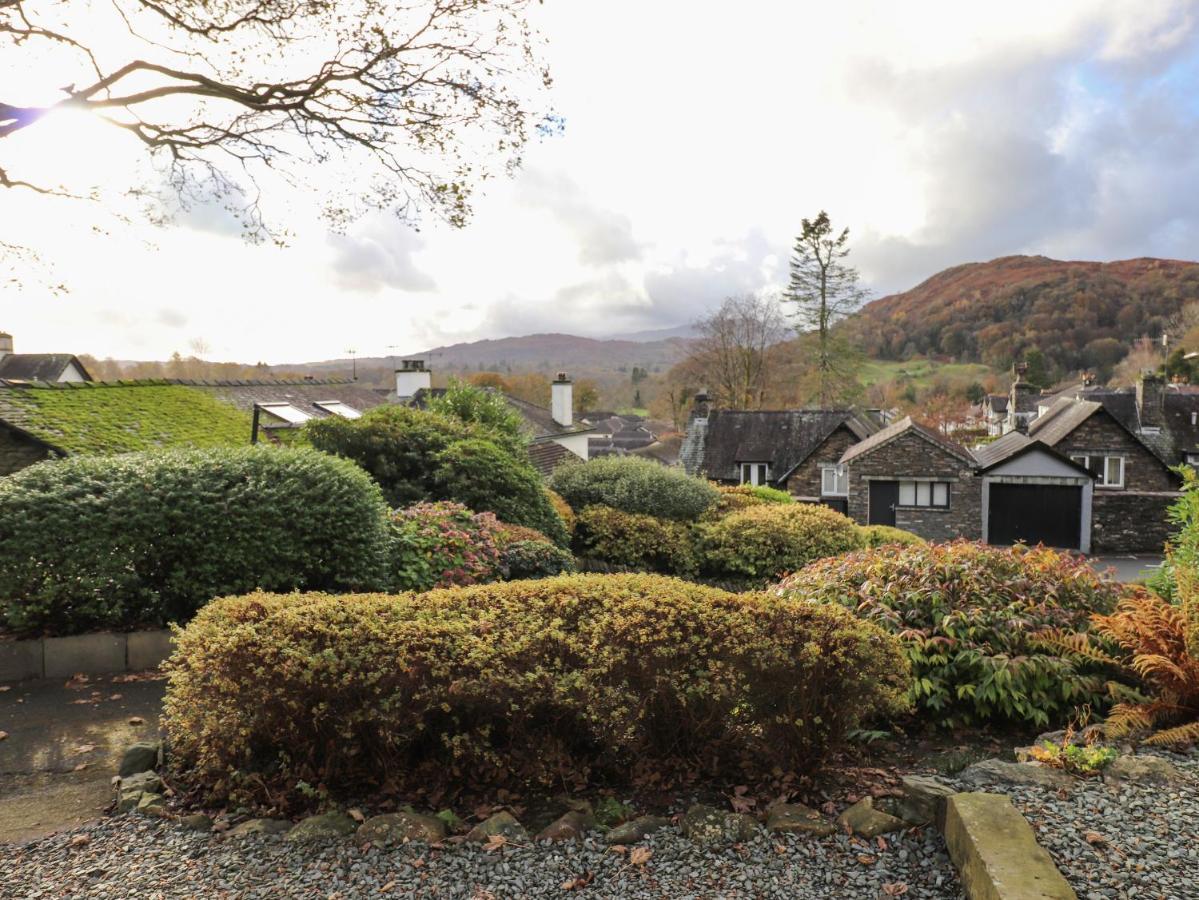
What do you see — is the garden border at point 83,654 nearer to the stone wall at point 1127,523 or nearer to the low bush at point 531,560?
the low bush at point 531,560

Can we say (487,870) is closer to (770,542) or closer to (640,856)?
(640,856)

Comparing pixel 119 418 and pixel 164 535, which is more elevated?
A: pixel 119 418

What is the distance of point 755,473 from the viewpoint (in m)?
34.2

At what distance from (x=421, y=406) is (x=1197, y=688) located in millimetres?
21538

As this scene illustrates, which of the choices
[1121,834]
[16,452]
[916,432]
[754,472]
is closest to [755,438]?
[754,472]

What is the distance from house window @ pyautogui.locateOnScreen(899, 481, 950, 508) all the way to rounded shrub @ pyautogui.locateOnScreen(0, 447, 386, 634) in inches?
858

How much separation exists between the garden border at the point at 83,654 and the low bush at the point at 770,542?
8603 millimetres

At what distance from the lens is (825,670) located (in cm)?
381

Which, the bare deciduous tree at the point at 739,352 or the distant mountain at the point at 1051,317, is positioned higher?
the distant mountain at the point at 1051,317

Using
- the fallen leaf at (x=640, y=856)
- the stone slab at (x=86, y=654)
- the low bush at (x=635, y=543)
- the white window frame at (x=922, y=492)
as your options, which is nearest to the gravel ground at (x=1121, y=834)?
the fallen leaf at (x=640, y=856)

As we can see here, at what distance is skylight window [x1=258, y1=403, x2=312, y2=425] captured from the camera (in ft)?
55.6

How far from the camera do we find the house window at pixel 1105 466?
28406 millimetres

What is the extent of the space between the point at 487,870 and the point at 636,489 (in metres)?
11.1

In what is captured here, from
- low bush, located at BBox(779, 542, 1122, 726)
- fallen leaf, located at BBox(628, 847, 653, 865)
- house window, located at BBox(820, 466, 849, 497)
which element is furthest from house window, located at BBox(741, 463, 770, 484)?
fallen leaf, located at BBox(628, 847, 653, 865)
